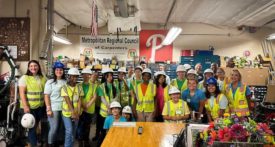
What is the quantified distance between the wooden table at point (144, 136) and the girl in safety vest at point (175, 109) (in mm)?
481

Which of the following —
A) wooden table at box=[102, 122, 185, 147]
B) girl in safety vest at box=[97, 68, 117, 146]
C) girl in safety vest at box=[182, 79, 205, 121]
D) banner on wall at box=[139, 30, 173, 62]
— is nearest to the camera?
wooden table at box=[102, 122, 185, 147]

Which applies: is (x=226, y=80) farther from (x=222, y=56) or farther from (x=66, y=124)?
(x=222, y=56)

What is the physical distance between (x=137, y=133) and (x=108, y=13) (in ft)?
17.5

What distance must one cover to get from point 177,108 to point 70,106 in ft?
5.59

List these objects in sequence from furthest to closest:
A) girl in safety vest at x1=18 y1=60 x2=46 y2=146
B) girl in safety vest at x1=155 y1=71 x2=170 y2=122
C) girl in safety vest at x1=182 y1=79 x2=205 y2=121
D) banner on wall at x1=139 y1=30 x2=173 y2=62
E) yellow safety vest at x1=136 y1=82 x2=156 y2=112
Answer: banner on wall at x1=139 y1=30 x2=173 y2=62
girl in safety vest at x1=155 y1=71 x2=170 y2=122
yellow safety vest at x1=136 y1=82 x2=156 y2=112
girl in safety vest at x1=182 y1=79 x2=205 y2=121
girl in safety vest at x1=18 y1=60 x2=46 y2=146

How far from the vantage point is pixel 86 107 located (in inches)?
204

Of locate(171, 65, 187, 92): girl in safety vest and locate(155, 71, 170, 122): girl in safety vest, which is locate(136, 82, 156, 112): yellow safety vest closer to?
locate(155, 71, 170, 122): girl in safety vest

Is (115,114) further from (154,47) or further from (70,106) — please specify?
(154,47)

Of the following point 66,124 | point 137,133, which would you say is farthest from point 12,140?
point 137,133

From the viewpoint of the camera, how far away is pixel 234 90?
16.1ft

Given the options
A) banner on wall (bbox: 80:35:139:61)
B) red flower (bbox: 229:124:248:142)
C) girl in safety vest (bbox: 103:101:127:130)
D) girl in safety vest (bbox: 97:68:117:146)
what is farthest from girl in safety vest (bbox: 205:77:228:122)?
banner on wall (bbox: 80:35:139:61)

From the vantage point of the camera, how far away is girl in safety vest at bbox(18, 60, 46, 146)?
4645mm

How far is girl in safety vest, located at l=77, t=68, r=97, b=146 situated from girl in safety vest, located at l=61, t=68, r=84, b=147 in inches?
13.9

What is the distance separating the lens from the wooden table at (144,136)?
297cm
